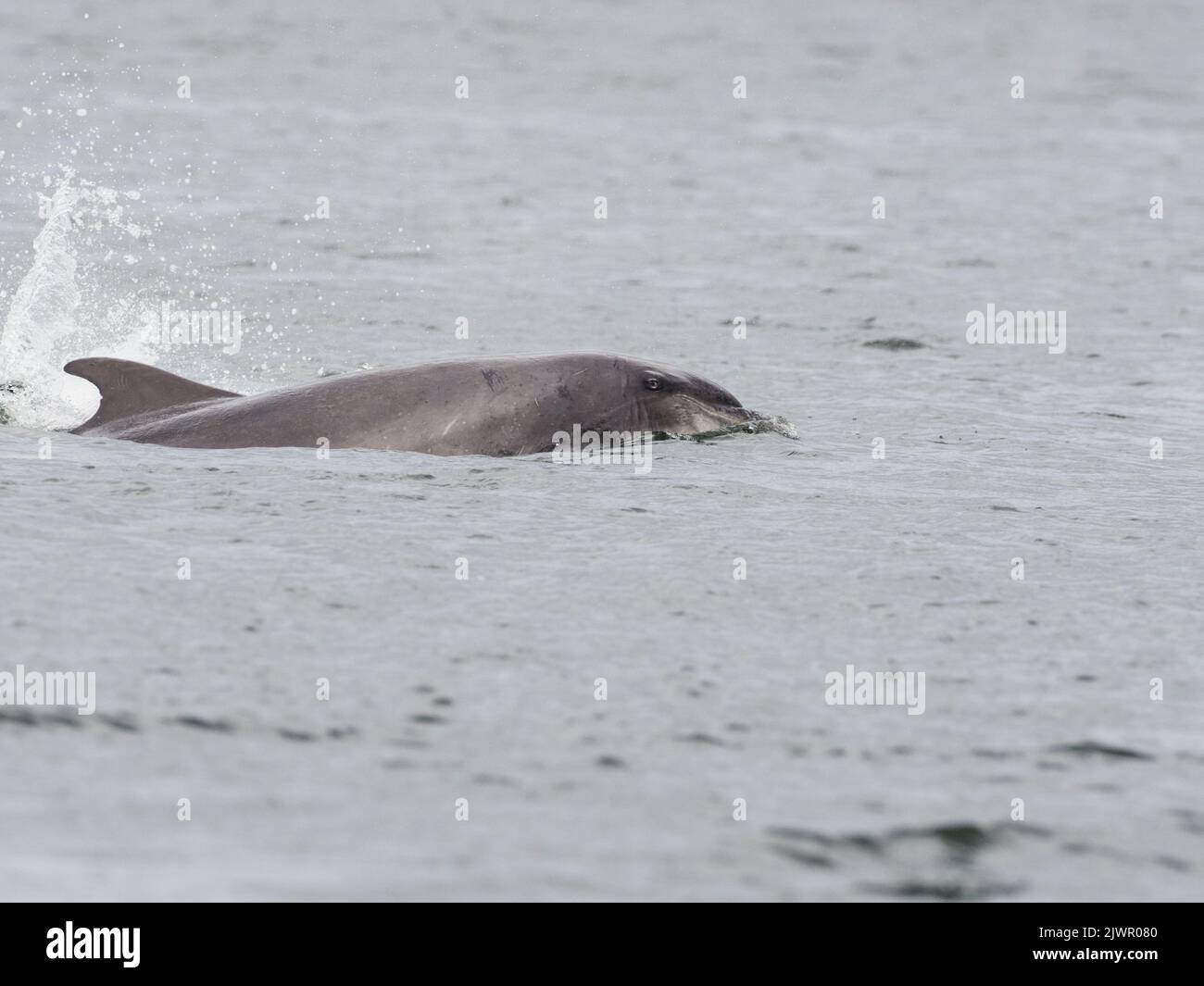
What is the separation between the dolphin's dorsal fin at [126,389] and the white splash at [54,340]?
2.35 feet

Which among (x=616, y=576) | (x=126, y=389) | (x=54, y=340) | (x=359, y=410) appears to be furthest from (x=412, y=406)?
(x=54, y=340)

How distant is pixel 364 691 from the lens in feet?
27.3

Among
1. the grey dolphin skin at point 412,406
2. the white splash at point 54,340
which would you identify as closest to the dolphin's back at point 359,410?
the grey dolphin skin at point 412,406

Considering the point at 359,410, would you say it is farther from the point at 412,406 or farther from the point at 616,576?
the point at 616,576

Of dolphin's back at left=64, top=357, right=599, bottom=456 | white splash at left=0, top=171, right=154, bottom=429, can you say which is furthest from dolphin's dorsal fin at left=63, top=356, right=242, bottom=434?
white splash at left=0, top=171, right=154, bottom=429

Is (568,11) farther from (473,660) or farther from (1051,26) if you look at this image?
(473,660)

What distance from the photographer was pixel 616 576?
10.2 metres

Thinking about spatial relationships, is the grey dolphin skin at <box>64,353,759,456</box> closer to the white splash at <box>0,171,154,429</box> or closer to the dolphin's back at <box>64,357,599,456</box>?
the dolphin's back at <box>64,357,599,456</box>

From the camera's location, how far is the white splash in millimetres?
14250

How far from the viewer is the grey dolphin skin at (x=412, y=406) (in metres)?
12.6

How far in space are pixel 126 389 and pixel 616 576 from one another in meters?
4.51

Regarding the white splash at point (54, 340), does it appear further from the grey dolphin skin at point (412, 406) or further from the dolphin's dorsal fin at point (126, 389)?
the grey dolphin skin at point (412, 406)

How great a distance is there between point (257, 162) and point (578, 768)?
77.1ft

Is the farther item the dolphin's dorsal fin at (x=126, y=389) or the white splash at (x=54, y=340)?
the white splash at (x=54, y=340)
